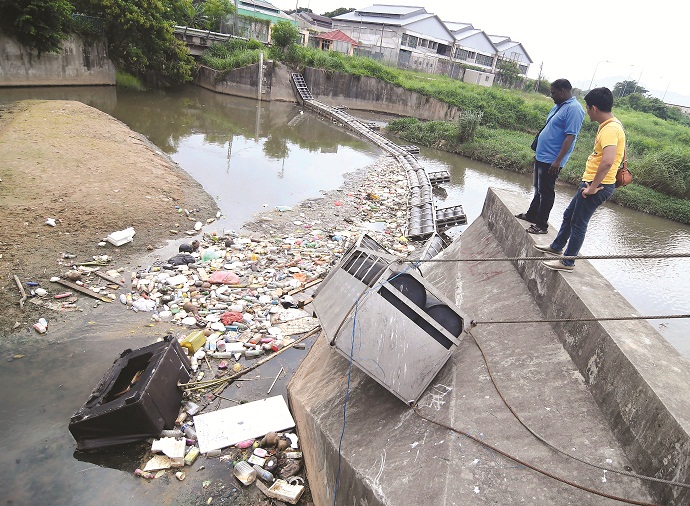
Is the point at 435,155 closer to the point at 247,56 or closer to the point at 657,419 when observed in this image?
the point at 247,56

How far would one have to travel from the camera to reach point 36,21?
15.3 m

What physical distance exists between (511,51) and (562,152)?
1814 inches

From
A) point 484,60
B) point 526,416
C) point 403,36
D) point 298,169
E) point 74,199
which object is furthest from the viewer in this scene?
point 484,60

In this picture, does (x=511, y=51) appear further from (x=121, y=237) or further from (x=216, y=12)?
(x=121, y=237)

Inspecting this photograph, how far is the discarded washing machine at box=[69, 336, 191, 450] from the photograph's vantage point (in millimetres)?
3102

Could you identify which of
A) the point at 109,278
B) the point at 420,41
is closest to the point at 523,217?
the point at 109,278

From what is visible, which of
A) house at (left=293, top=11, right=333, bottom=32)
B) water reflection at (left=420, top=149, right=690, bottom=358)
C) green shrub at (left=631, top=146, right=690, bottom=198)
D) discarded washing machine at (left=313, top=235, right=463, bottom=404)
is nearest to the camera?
discarded washing machine at (left=313, top=235, right=463, bottom=404)

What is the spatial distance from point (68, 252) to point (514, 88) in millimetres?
38044

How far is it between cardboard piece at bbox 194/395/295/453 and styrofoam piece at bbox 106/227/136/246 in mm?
3491

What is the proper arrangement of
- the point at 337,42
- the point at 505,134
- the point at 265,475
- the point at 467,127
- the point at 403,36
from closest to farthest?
the point at 265,475 → the point at 467,127 → the point at 505,134 → the point at 337,42 → the point at 403,36

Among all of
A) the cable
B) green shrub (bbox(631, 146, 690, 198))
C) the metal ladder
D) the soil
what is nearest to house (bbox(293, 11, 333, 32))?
the metal ladder

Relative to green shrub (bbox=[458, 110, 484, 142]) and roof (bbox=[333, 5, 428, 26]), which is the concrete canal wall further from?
roof (bbox=[333, 5, 428, 26])

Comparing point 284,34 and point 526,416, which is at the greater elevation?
point 284,34

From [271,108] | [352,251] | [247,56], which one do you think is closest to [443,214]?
[352,251]
